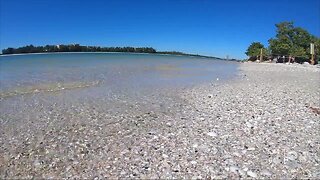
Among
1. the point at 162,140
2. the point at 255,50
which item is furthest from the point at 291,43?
the point at 162,140

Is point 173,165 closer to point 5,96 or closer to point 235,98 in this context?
point 235,98

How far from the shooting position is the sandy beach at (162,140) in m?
4.61

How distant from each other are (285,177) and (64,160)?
386 cm

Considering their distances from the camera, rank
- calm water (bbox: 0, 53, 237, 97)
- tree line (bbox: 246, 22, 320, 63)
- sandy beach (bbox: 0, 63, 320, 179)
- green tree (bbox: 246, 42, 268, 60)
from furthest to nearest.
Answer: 1. green tree (bbox: 246, 42, 268, 60)
2. tree line (bbox: 246, 22, 320, 63)
3. calm water (bbox: 0, 53, 237, 97)
4. sandy beach (bbox: 0, 63, 320, 179)

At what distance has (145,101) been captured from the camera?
34.2ft

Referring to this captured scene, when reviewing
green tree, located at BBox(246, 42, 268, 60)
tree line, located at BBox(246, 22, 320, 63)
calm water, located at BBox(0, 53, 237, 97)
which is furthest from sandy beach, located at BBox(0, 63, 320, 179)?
green tree, located at BBox(246, 42, 268, 60)

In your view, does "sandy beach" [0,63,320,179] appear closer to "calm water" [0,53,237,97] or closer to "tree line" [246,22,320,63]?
"calm water" [0,53,237,97]

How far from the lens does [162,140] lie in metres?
5.95

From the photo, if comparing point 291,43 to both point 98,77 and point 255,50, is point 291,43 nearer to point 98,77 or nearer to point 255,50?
point 255,50

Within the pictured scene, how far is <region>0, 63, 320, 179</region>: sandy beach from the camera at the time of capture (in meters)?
4.61

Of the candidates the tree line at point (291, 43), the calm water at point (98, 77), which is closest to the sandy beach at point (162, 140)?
the calm water at point (98, 77)

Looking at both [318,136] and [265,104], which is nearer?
[318,136]

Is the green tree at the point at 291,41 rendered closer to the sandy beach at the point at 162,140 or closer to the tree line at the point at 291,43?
the tree line at the point at 291,43

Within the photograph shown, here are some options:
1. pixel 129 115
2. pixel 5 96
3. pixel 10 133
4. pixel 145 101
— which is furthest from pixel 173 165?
pixel 5 96
